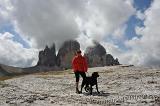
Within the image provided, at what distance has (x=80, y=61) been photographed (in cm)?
2800

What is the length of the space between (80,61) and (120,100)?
692 cm

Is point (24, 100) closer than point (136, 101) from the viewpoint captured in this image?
No

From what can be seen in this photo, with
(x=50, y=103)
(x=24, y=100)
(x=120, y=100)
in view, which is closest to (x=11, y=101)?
(x=24, y=100)

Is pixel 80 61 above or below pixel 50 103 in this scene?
above

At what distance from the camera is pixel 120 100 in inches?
861

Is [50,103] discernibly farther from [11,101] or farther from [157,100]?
[157,100]

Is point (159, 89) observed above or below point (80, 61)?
below

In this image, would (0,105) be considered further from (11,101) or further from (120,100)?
(120,100)

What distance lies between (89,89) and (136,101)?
6.92 meters

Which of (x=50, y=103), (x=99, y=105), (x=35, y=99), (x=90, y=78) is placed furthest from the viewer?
(x=90, y=78)

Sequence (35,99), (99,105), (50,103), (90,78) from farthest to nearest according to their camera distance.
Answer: (90,78) → (35,99) → (50,103) → (99,105)

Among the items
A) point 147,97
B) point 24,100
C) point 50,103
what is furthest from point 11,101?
point 147,97

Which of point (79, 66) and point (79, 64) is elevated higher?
point (79, 64)

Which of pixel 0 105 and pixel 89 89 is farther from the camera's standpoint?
pixel 89 89
